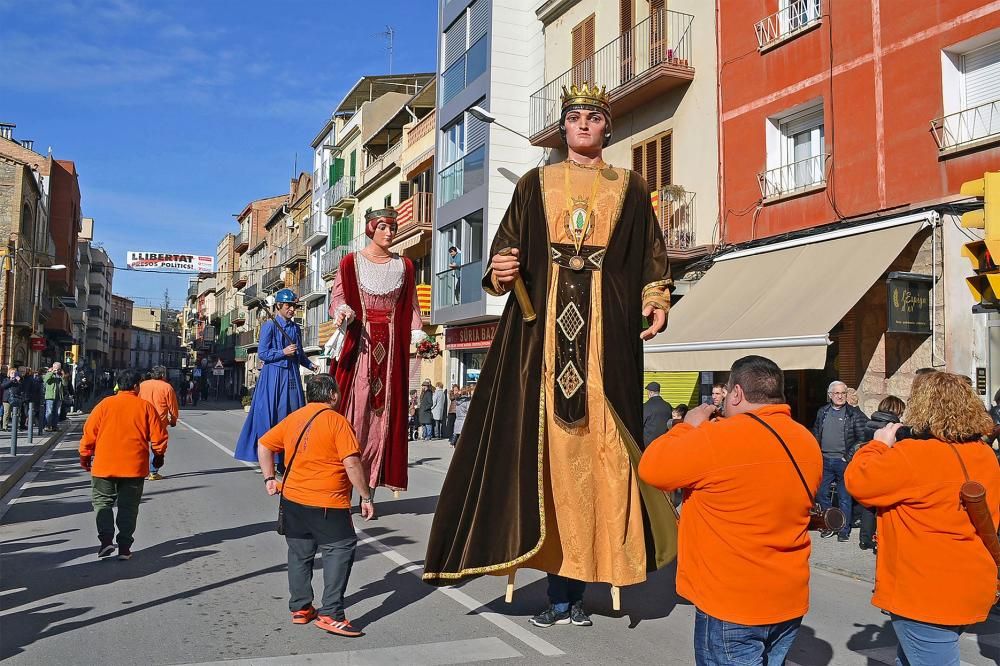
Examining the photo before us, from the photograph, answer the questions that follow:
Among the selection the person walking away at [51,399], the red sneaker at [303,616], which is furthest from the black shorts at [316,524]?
the person walking away at [51,399]

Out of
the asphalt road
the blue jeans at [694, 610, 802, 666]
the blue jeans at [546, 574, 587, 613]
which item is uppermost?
the blue jeans at [694, 610, 802, 666]

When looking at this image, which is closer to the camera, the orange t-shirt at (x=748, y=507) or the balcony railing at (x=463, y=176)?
the orange t-shirt at (x=748, y=507)

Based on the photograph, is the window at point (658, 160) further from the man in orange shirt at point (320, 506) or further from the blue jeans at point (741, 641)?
the blue jeans at point (741, 641)

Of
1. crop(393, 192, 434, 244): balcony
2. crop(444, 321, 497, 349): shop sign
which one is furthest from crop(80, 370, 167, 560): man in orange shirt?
crop(393, 192, 434, 244): balcony

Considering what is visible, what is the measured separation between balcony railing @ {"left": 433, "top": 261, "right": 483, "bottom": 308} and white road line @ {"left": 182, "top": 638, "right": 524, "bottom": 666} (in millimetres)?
20890

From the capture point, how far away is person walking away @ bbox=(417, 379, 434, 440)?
77.8ft

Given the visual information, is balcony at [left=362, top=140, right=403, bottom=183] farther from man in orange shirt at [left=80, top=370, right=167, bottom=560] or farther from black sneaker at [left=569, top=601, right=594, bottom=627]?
black sneaker at [left=569, top=601, right=594, bottom=627]

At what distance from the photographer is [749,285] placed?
13.8m

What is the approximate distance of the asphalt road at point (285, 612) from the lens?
4.61 metres

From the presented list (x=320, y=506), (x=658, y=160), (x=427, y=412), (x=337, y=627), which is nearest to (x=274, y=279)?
(x=427, y=412)

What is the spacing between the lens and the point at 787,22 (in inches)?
585

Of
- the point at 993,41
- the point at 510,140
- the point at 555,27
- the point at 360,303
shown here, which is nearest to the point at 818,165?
the point at 993,41

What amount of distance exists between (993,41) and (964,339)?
12.4 feet

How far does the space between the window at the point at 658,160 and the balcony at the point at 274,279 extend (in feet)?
149
